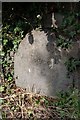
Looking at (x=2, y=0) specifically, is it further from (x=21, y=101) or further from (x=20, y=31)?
(x=21, y=101)

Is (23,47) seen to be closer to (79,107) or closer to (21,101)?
(21,101)

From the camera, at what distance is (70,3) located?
11.6 ft

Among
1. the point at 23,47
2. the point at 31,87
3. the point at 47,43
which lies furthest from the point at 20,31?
the point at 31,87

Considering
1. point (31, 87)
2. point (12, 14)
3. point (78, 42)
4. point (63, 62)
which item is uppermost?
point (12, 14)

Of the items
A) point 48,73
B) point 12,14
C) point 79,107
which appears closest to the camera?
point 79,107

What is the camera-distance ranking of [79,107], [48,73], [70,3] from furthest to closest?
[48,73] < [70,3] < [79,107]

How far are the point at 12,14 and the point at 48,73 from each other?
3.20ft

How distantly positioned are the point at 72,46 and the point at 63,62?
Result: 9.2 inches

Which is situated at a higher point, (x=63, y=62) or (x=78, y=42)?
(x=78, y=42)

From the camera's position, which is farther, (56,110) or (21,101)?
(21,101)

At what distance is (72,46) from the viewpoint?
353cm

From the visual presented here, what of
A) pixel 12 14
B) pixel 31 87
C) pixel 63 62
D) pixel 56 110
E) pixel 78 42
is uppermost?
pixel 12 14

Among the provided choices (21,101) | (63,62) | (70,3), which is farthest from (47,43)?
(21,101)

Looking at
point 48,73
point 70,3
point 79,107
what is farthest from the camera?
point 48,73
